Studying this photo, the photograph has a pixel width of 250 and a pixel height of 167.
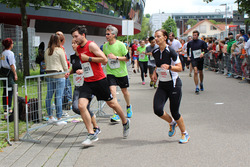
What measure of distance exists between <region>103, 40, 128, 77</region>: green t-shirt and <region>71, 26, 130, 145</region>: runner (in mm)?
1779

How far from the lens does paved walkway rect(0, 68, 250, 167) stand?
16.8ft

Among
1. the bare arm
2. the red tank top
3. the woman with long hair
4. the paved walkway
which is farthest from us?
the woman with long hair

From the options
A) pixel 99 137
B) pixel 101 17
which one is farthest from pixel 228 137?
pixel 101 17

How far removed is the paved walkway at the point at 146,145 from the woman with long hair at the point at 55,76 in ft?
1.22

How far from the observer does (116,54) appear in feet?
26.4

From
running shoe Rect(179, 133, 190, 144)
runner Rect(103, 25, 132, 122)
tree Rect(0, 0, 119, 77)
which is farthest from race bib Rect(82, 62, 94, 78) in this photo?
tree Rect(0, 0, 119, 77)

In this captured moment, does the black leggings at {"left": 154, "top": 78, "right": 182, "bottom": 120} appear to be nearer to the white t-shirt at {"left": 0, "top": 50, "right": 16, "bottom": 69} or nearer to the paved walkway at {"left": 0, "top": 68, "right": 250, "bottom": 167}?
the paved walkway at {"left": 0, "top": 68, "right": 250, "bottom": 167}

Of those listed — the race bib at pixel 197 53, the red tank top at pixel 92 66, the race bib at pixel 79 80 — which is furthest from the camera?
the race bib at pixel 197 53

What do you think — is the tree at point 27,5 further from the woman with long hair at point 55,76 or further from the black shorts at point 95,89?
the black shorts at point 95,89

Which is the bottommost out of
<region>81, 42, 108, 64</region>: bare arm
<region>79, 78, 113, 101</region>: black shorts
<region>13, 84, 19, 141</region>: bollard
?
<region>13, 84, 19, 141</region>: bollard

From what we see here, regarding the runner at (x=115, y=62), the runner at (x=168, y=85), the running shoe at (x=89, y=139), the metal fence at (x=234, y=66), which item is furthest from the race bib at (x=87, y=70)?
the metal fence at (x=234, y=66)

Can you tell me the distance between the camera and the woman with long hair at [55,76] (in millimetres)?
7602

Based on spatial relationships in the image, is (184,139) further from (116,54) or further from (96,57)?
(116,54)

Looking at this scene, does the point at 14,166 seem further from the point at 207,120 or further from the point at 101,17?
the point at 101,17
